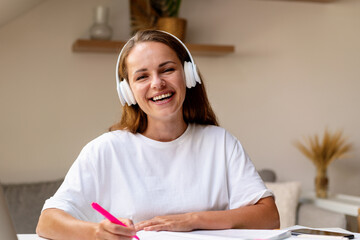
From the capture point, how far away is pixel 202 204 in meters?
1.46

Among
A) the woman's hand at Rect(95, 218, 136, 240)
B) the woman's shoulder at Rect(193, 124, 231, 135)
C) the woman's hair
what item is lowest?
the woman's hand at Rect(95, 218, 136, 240)

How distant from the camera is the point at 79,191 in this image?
141 cm

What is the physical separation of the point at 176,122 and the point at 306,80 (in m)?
2.20

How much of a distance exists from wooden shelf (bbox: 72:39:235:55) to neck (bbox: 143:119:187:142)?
1.55 metres

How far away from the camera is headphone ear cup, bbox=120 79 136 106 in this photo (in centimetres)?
154

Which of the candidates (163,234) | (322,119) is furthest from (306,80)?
(163,234)

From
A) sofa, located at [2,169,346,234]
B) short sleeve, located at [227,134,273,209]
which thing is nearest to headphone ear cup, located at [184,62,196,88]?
short sleeve, located at [227,134,273,209]

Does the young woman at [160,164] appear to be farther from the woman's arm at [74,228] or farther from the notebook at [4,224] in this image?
the notebook at [4,224]

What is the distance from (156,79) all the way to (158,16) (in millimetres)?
1811

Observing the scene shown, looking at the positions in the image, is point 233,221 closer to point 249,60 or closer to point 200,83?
point 200,83

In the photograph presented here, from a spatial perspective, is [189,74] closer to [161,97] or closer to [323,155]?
[161,97]

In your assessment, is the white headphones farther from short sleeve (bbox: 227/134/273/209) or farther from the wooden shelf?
the wooden shelf

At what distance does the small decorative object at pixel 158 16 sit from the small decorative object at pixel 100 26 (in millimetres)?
185

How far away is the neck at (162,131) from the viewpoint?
155cm
